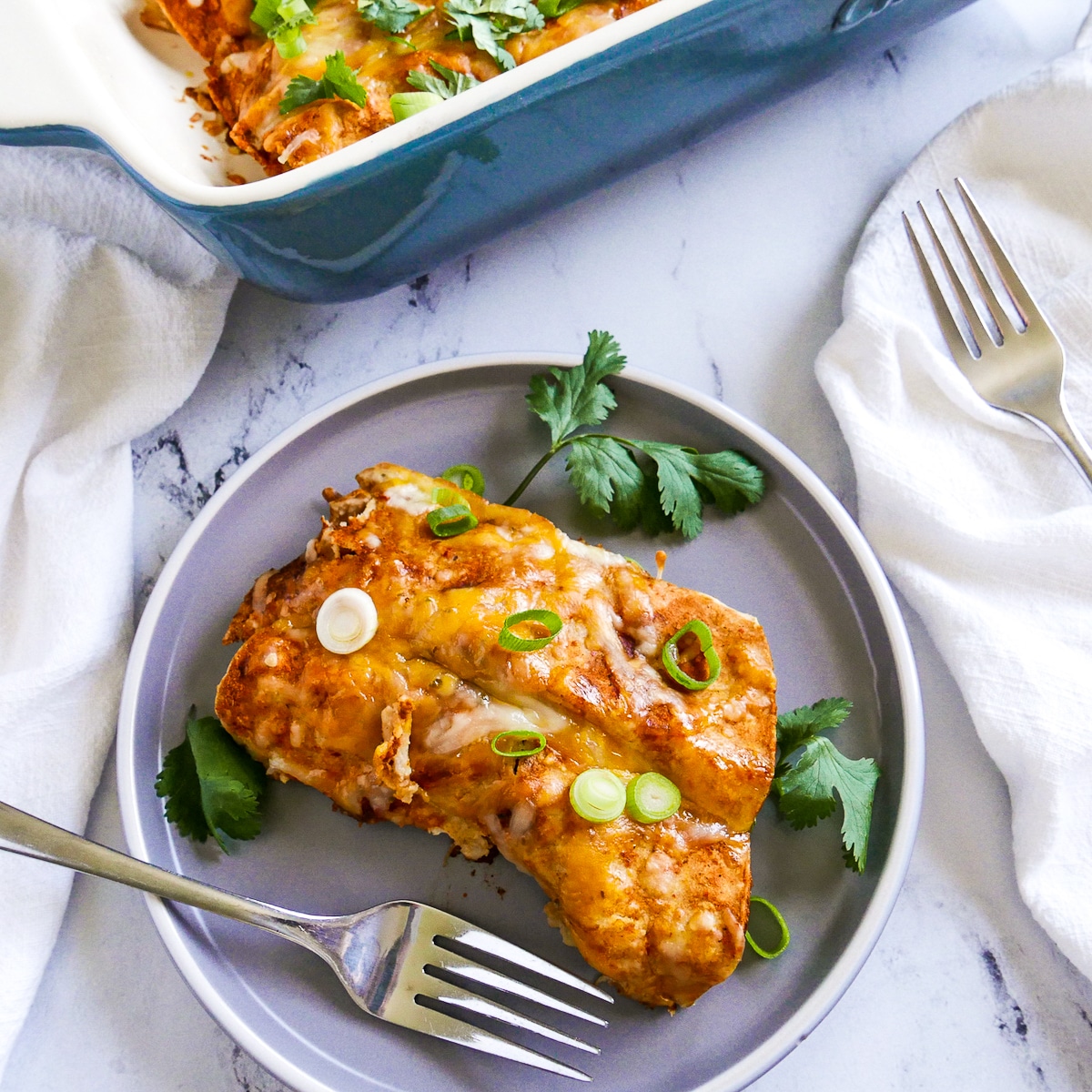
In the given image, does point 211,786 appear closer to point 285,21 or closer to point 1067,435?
point 285,21

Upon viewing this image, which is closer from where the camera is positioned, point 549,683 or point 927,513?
point 549,683

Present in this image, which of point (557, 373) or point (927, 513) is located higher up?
point (557, 373)

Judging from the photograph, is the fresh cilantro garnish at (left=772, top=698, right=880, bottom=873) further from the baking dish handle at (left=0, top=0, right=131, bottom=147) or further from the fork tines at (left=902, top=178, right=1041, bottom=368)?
the baking dish handle at (left=0, top=0, right=131, bottom=147)

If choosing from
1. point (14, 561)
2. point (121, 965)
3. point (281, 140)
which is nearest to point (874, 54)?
point (281, 140)

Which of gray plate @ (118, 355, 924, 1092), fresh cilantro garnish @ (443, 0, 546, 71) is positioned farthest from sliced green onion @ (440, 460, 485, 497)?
fresh cilantro garnish @ (443, 0, 546, 71)

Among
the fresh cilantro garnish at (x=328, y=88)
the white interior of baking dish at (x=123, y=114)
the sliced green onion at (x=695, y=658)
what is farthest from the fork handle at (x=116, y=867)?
the fresh cilantro garnish at (x=328, y=88)

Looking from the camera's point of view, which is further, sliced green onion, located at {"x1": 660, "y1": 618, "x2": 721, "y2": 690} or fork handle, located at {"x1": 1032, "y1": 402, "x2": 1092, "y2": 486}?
fork handle, located at {"x1": 1032, "y1": 402, "x2": 1092, "y2": 486}

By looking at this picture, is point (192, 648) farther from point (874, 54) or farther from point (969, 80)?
point (969, 80)
